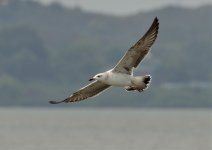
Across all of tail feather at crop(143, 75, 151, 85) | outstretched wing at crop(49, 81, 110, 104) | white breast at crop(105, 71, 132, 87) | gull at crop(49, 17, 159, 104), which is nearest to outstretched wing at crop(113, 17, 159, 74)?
gull at crop(49, 17, 159, 104)

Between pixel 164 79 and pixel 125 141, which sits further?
pixel 164 79

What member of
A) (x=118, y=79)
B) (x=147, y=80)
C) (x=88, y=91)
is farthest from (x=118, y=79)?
(x=88, y=91)

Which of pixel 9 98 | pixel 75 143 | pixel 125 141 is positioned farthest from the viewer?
pixel 9 98

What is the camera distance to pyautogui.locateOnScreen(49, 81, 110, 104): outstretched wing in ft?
66.1

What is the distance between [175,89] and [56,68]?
117 feet

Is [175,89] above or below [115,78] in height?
above

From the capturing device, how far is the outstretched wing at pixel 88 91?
20156 millimetres

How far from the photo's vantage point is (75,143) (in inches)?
2589

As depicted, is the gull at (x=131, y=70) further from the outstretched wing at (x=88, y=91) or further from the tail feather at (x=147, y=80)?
the outstretched wing at (x=88, y=91)

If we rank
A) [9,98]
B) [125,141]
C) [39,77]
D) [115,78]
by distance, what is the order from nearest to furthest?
[115,78], [125,141], [9,98], [39,77]

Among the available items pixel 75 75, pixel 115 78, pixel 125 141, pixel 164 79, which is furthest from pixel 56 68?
pixel 115 78

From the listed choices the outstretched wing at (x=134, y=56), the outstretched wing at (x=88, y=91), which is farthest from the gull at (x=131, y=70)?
the outstretched wing at (x=88, y=91)

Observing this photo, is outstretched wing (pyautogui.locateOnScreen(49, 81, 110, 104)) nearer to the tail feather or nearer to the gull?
the gull

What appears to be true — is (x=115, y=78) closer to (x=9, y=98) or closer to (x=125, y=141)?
(x=125, y=141)
